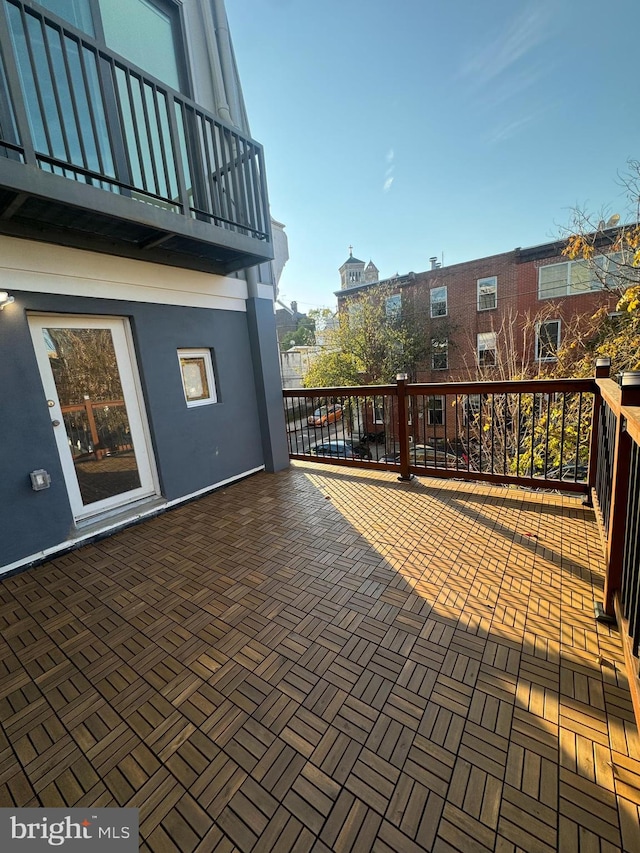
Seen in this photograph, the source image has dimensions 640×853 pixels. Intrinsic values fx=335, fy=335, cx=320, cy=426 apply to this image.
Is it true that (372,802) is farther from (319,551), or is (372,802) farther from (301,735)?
(319,551)

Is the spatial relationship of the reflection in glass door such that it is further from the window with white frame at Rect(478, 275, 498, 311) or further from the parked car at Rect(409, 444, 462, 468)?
the window with white frame at Rect(478, 275, 498, 311)

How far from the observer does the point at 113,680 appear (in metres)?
1.59

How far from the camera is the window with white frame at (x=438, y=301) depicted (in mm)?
13492

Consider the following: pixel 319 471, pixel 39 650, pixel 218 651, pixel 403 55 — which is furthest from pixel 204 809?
pixel 403 55

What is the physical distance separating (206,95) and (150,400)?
362 cm

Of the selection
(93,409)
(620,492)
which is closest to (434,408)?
(620,492)

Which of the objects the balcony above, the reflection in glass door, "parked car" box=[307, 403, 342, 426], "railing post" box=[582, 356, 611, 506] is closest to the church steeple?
"parked car" box=[307, 403, 342, 426]

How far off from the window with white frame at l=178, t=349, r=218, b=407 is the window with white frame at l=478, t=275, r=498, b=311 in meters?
12.3

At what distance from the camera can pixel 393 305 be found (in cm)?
1406

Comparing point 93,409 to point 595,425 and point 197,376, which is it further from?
point 595,425

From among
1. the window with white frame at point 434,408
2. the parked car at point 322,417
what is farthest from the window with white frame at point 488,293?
the parked car at point 322,417

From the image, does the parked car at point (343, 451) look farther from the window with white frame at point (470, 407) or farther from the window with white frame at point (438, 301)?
the window with white frame at point (438, 301)

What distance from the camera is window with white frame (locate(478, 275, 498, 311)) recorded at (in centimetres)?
1256

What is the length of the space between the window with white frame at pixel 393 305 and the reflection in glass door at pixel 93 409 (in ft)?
40.6
